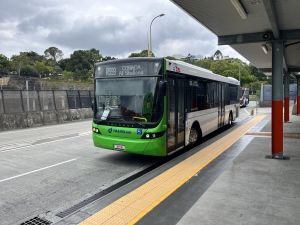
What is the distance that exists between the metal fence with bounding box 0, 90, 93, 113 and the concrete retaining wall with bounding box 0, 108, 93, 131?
1022 millimetres

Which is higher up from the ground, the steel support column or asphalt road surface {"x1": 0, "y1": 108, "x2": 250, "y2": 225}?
the steel support column

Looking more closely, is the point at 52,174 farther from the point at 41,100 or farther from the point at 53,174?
the point at 41,100

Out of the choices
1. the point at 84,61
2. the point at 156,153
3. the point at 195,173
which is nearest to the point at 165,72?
the point at 156,153

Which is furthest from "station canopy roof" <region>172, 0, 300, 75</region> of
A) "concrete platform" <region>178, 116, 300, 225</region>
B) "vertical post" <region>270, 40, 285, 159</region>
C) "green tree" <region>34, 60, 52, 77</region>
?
"green tree" <region>34, 60, 52, 77</region>

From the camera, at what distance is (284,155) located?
31.0 feet

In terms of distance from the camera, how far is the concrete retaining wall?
1947cm

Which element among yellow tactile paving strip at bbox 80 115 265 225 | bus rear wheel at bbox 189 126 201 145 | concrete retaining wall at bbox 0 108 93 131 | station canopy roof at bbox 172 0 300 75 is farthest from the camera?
concrete retaining wall at bbox 0 108 93 131

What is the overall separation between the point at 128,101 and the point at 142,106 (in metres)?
0.46

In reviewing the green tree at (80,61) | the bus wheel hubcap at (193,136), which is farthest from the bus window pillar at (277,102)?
the green tree at (80,61)

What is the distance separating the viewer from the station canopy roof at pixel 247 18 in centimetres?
678

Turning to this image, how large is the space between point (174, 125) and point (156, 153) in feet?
4.06

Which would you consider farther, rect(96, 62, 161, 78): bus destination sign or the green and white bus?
rect(96, 62, 161, 78): bus destination sign

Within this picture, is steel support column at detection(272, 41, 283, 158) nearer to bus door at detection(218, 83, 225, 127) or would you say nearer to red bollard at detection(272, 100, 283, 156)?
red bollard at detection(272, 100, 283, 156)

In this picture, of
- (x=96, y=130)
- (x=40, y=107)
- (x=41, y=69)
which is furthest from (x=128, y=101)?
(x=41, y=69)
